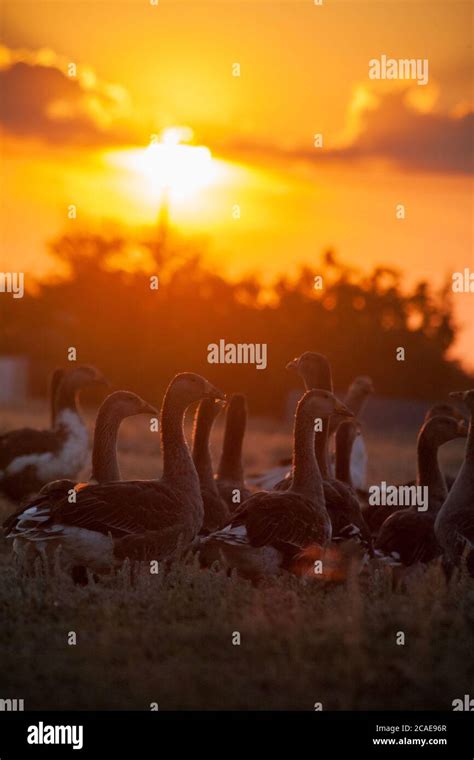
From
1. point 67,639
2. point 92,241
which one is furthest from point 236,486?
point 92,241

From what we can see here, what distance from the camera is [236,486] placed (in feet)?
50.8

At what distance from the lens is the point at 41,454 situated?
16828 millimetres

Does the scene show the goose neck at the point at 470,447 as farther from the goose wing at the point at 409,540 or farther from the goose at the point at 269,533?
the goose at the point at 269,533

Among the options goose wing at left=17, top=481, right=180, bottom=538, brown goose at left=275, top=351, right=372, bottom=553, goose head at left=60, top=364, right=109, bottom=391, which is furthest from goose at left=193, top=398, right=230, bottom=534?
goose head at left=60, top=364, right=109, bottom=391

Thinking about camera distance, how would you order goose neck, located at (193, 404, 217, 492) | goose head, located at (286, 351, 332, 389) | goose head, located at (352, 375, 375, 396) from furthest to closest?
goose head, located at (352, 375, 375, 396), goose head, located at (286, 351, 332, 389), goose neck, located at (193, 404, 217, 492)

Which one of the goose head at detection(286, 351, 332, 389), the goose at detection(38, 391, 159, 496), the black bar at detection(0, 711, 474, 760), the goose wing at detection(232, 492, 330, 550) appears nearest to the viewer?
the black bar at detection(0, 711, 474, 760)

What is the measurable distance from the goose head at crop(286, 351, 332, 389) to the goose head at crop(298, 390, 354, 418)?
7.94ft

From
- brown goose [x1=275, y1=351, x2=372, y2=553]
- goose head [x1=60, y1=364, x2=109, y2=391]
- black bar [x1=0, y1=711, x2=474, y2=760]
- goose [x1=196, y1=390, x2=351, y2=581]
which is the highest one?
goose head [x1=60, y1=364, x2=109, y2=391]

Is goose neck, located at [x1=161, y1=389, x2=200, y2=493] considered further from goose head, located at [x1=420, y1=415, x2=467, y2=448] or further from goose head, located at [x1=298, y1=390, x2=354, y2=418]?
goose head, located at [x1=420, y1=415, x2=467, y2=448]

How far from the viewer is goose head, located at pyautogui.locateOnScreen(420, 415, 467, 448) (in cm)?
1392

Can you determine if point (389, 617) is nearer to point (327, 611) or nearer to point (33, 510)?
point (327, 611)

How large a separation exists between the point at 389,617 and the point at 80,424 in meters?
8.12

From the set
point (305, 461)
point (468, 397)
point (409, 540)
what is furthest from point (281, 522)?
point (468, 397)

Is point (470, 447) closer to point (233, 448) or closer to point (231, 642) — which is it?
point (231, 642)
